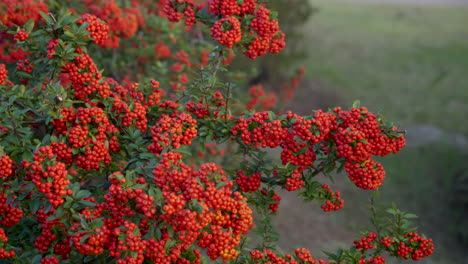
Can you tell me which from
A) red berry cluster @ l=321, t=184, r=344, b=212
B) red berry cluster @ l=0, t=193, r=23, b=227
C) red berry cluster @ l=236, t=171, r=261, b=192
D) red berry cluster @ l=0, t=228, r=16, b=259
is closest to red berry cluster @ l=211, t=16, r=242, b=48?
red berry cluster @ l=236, t=171, r=261, b=192

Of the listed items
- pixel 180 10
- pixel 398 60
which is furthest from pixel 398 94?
pixel 180 10

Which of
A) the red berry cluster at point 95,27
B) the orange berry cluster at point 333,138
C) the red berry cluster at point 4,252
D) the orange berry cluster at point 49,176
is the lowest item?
the red berry cluster at point 4,252

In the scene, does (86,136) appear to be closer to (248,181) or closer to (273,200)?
(248,181)

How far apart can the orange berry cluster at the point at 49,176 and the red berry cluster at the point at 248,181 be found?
3.69ft

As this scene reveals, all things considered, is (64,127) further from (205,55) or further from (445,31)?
(445,31)

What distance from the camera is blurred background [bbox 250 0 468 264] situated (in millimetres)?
8070

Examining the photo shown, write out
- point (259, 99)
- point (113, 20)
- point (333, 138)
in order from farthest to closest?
point (259, 99) → point (113, 20) → point (333, 138)

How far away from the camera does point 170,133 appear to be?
120 inches

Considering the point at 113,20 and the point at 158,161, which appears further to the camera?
the point at 113,20

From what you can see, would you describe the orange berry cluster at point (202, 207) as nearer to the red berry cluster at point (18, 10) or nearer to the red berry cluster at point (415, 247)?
the red berry cluster at point (415, 247)

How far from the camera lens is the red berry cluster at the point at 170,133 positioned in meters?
2.99

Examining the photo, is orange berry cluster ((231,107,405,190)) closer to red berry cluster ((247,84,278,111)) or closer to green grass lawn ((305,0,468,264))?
red berry cluster ((247,84,278,111))

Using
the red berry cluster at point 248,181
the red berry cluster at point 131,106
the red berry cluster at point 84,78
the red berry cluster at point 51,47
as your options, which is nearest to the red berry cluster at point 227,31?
the red berry cluster at point 131,106

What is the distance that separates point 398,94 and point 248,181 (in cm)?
1065
